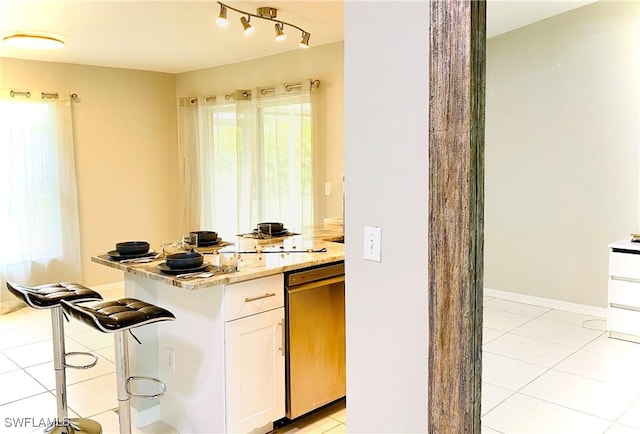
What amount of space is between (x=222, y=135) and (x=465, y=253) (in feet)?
15.8

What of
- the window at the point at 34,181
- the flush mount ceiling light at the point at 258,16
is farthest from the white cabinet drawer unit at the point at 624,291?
the window at the point at 34,181

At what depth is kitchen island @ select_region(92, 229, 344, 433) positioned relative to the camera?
2570 millimetres

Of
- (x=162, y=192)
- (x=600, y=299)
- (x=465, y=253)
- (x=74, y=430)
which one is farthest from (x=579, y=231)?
(x=162, y=192)

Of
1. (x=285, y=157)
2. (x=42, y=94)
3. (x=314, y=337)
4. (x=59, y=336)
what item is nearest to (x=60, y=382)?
(x=59, y=336)

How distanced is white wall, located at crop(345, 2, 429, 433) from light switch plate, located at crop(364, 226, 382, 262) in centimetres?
2

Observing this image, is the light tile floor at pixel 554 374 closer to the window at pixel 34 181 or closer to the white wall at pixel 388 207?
the white wall at pixel 388 207

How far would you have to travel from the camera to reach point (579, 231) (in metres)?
1.33

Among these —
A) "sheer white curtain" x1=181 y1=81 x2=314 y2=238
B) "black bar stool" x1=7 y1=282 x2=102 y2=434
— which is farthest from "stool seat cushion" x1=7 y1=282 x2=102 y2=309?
"sheer white curtain" x1=181 y1=81 x2=314 y2=238

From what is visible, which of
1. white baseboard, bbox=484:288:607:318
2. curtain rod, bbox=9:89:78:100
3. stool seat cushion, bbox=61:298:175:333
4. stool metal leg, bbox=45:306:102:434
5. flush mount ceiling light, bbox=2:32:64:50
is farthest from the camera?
curtain rod, bbox=9:89:78:100

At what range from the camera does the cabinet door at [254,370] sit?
259 centimetres

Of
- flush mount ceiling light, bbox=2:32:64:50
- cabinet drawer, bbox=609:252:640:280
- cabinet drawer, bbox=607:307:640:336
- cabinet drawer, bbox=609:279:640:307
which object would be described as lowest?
cabinet drawer, bbox=607:307:640:336

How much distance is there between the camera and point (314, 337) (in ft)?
9.66

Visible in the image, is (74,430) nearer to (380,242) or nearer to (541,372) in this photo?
(380,242)

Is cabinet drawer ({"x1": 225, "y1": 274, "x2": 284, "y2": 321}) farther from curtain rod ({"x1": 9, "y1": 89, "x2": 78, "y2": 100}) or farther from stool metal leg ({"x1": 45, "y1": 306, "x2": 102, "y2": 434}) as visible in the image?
curtain rod ({"x1": 9, "y1": 89, "x2": 78, "y2": 100})
